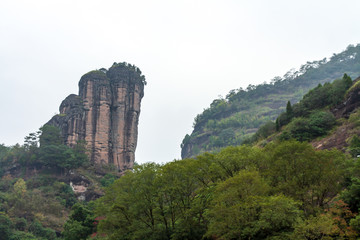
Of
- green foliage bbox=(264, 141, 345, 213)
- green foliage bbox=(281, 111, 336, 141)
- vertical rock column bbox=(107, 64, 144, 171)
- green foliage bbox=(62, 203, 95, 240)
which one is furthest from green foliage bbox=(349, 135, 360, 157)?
vertical rock column bbox=(107, 64, 144, 171)

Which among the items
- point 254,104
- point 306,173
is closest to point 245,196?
point 306,173

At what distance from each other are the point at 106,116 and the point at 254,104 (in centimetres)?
7122

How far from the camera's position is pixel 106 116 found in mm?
79188

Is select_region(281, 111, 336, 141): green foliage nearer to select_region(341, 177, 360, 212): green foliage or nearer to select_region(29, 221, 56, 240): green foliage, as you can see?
select_region(341, 177, 360, 212): green foliage

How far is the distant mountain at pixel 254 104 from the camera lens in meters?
115

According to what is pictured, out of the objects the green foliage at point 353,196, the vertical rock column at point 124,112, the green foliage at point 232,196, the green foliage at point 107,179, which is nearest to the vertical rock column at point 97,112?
the vertical rock column at point 124,112

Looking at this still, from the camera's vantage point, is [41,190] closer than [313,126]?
No

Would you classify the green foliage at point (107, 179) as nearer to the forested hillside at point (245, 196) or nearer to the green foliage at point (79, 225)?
the green foliage at point (79, 225)

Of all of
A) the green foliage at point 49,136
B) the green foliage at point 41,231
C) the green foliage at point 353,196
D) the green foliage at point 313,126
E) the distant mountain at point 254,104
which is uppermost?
the distant mountain at point 254,104

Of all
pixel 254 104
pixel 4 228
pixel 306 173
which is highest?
pixel 254 104

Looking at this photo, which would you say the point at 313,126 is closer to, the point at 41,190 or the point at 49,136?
the point at 41,190

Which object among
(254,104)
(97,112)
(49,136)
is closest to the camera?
(49,136)

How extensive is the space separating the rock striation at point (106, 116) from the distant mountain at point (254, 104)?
3802cm

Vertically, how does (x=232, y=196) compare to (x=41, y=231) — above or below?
above
